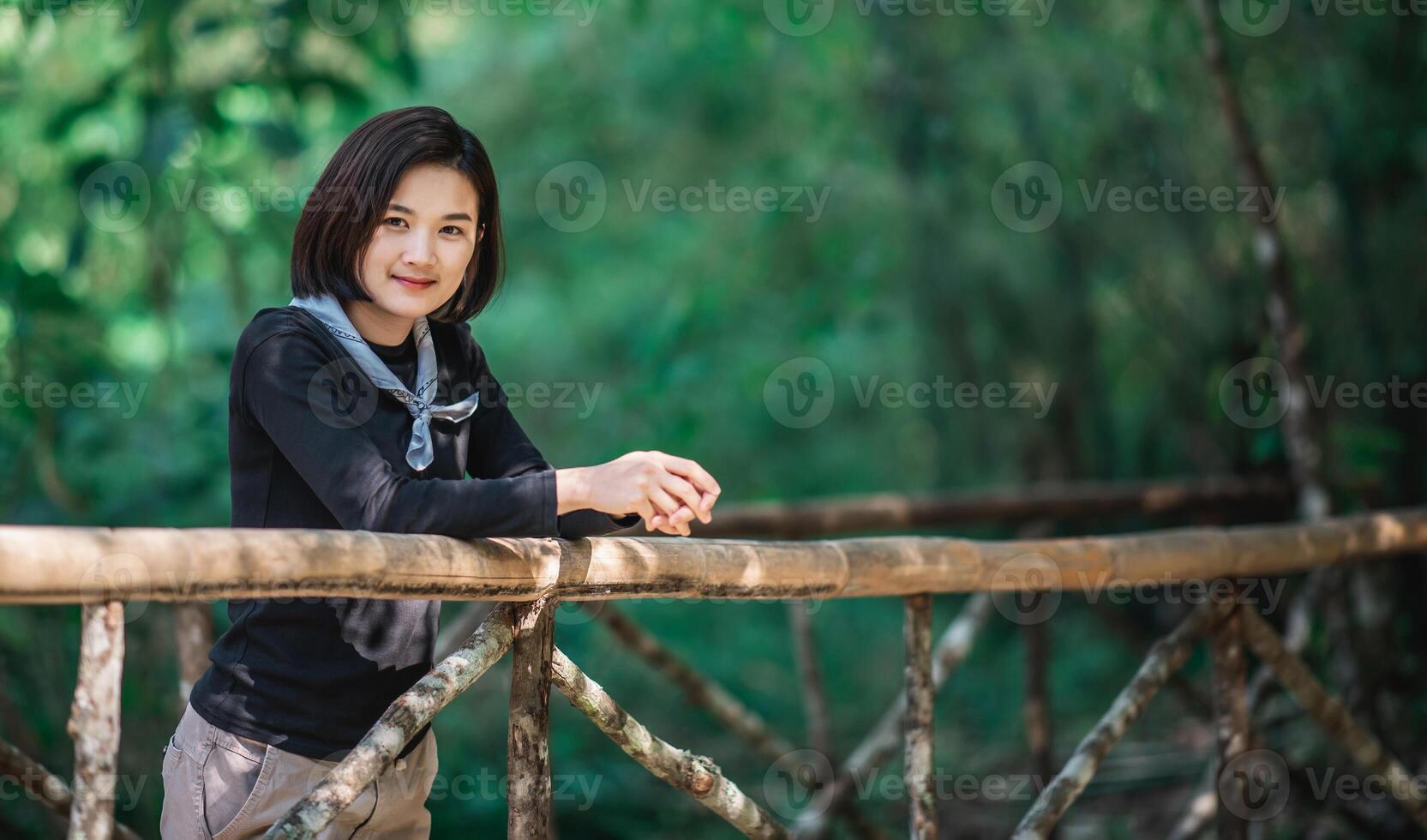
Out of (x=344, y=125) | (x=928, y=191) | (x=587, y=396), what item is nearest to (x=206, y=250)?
(x=344, y=125)

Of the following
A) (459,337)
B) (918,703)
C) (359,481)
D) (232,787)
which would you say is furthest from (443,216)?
(918,703)

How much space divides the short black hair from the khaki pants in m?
0.45

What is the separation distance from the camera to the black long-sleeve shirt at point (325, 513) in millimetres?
1182

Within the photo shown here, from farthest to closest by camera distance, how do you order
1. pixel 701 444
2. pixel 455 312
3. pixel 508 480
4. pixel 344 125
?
pixel 701 444 → pixel 344 125 → pixel 455 312 → pixel 508 480

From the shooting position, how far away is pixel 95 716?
3.27ft

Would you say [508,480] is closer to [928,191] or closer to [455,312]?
[455,312]

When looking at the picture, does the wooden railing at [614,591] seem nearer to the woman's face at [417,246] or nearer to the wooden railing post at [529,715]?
the wooden railing post at [529,715]

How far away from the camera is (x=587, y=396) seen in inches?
177

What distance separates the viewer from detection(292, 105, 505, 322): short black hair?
4.31 feet

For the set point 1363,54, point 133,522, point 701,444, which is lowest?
point 133,522

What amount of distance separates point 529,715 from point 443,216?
0.51 metres

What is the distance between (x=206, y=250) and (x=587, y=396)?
1326 millimetres

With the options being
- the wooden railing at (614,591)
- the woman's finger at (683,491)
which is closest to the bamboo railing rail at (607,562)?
the wooden railing at (614,591)

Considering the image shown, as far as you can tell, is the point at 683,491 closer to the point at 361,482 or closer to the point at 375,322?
the point at 361,482
